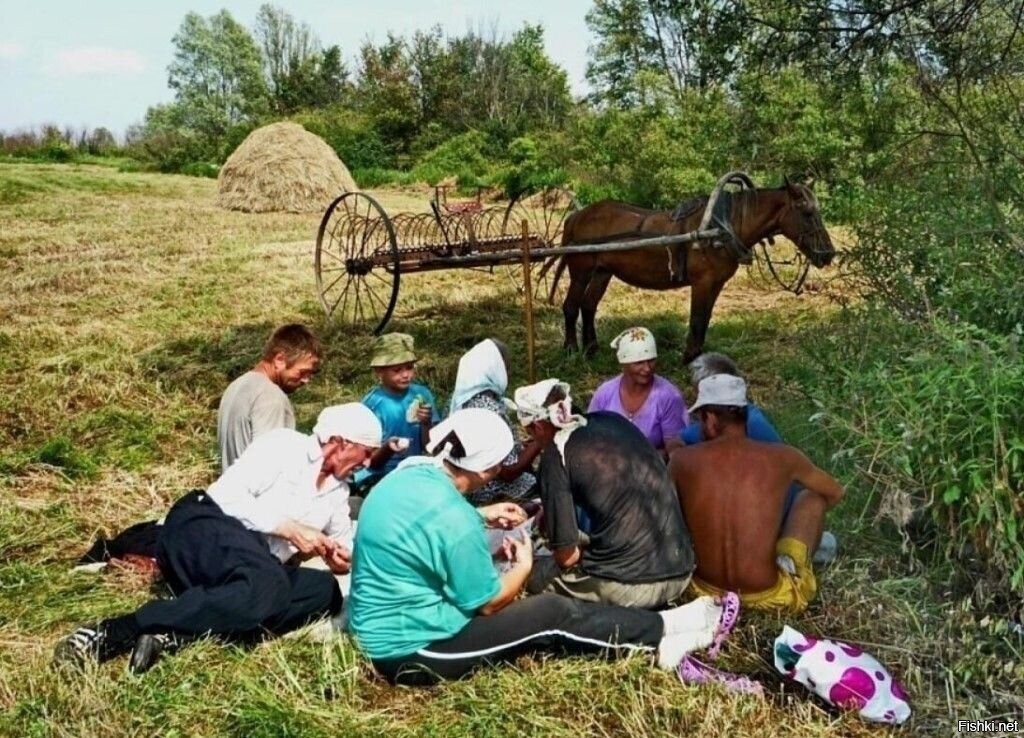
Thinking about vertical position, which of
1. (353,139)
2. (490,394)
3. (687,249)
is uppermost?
(353,139)

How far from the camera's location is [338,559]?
4.26 meters

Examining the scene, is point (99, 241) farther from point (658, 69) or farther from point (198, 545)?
point (658, 69)

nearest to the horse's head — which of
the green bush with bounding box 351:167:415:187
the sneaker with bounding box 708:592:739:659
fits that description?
A: the sneaker with bounding box 708:592:739:659

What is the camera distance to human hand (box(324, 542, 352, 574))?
4234mm

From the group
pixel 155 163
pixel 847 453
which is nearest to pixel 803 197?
pixel 847 453

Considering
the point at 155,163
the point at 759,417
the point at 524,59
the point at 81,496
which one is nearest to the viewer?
the point at 759,417

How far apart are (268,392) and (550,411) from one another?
1826 mm

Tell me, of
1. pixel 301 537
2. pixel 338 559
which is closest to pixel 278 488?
pixel 301 537

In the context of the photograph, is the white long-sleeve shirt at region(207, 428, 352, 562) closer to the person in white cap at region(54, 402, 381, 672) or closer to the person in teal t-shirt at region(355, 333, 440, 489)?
the person in white cap at region(54, 402, 381, 672)

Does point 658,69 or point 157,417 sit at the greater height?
point 658,69

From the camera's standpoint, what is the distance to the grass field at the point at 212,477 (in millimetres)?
3324

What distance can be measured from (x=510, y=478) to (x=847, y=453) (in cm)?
184

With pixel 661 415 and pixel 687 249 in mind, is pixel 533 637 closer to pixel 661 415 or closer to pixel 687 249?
pixel 661 415

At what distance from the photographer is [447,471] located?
3615 millimetres
